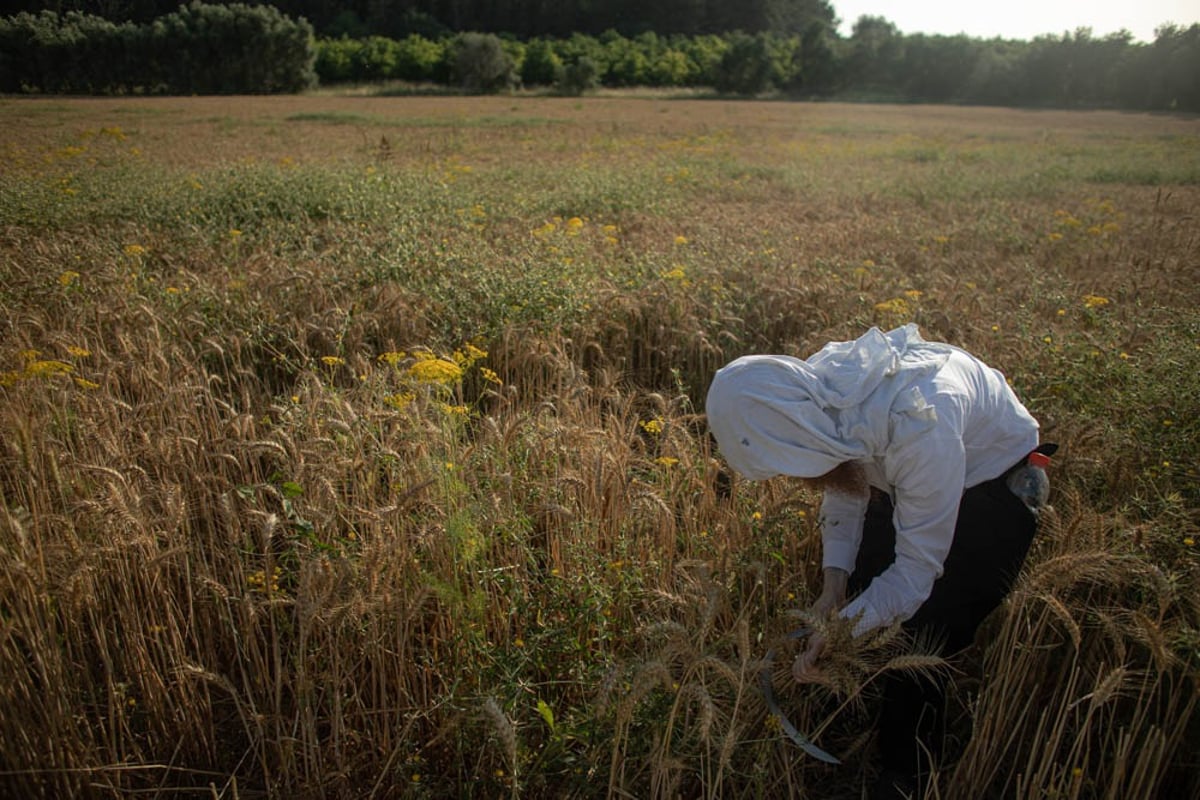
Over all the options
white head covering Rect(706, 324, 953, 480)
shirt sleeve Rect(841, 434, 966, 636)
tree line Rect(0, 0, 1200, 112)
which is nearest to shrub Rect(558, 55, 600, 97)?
tree line Rect(0, 0, 1200, 112)

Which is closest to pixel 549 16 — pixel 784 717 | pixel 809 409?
pixel 809 409

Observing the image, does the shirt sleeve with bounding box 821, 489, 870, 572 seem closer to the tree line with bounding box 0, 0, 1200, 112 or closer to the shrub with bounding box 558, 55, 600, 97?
the tree line with bounding box 0, 0, 1200, 112

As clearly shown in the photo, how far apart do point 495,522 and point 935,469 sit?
→ 1.41 metres

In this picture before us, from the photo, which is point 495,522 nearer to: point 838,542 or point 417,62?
point 838,542

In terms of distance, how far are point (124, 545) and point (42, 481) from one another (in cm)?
65

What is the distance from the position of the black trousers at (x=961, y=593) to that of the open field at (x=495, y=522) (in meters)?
0.11

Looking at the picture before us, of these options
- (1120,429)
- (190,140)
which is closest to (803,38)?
(190,140)

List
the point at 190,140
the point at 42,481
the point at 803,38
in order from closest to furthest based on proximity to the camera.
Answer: the point at 42,481 → the point at 190,140 → the point at 803,38

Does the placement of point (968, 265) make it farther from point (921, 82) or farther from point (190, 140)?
point (921, 82)

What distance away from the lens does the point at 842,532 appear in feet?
7.48

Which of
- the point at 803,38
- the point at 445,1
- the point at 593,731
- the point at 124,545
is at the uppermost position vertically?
the point at 445,1

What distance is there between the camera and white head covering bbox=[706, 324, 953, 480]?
1.84 metres

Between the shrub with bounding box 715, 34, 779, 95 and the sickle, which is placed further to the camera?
the shrub with bounding box 715, 34, 779, 95

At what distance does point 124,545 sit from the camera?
2.15 m
